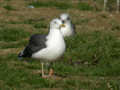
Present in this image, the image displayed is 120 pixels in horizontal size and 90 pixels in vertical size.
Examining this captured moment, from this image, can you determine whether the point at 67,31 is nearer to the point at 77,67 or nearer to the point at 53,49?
the point at 77,67

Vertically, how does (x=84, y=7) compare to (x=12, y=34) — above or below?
below

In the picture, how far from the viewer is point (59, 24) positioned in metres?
9.69

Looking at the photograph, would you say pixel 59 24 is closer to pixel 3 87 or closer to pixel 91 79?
pixel 91 79

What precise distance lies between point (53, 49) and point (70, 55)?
252 centimetres

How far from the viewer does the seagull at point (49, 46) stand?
896 cm

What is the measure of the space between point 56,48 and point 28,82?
97 centimetres

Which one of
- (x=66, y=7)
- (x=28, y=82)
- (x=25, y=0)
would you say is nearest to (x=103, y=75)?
(x=28, y=82)

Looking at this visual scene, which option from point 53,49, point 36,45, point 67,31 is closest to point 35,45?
point 36,45

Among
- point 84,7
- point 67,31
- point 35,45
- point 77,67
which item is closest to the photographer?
point 35,45

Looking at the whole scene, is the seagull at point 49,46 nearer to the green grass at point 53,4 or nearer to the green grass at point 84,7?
the green grass at point 84,7

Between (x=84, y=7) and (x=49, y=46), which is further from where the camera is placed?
(x=84, y=7)

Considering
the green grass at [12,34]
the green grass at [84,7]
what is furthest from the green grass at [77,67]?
the green grass at [84,7]

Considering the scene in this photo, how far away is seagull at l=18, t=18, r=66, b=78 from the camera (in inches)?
353

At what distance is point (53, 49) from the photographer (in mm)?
8930
